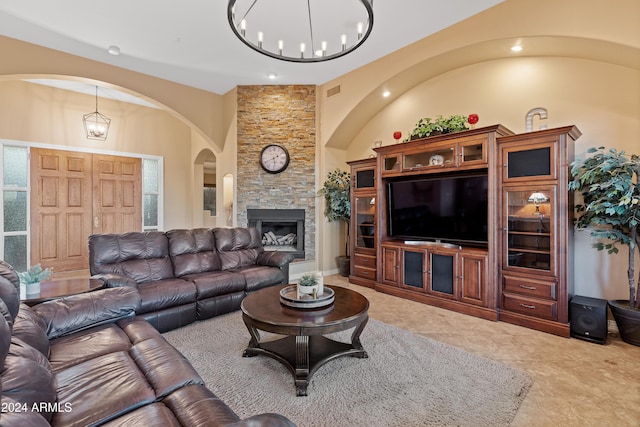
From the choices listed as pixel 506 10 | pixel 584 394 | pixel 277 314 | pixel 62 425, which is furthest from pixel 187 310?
pixel 506 10

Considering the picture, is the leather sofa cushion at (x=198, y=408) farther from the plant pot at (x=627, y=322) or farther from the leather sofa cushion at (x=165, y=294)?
the plant pot at (x=627, y=322)

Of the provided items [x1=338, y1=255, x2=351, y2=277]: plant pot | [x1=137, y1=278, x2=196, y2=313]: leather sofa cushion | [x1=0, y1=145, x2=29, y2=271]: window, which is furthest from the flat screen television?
[x1=0, y1=145, x2=29, y2=271]: window

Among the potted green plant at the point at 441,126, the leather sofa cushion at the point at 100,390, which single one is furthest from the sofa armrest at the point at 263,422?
the potted green plant at the point at 441,126

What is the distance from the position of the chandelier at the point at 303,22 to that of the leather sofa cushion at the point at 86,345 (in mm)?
2709

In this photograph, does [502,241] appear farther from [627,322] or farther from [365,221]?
[365,221]

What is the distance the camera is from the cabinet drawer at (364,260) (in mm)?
4863

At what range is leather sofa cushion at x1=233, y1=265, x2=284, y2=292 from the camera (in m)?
3.71

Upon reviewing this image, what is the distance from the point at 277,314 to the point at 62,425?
129 centimetres

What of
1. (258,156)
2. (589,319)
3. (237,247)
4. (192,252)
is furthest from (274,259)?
(589,319)

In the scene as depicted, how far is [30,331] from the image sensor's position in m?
1.57

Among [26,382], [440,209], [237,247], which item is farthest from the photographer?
[237,247]

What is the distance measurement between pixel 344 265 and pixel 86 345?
4.21 meters

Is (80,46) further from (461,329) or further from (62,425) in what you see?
(461,329)

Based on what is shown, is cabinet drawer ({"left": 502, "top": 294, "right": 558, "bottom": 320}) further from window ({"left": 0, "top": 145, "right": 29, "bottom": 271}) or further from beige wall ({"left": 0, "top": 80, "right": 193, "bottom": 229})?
window ({"left": 0, "top": 145, "right": 29, "bottom": 271})
